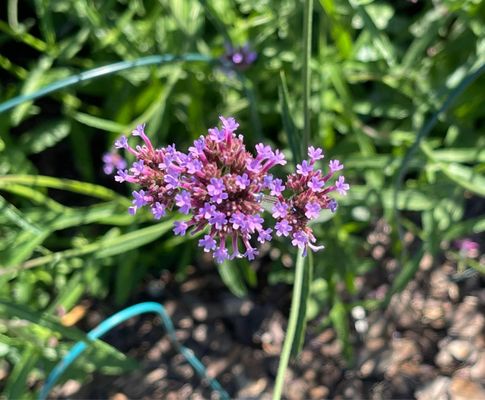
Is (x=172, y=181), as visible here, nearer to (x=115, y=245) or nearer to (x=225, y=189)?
(x=225, y=189)

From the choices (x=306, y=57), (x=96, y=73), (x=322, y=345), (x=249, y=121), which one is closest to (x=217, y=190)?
(x=306, y=57)

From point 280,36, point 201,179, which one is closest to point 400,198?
point 280,36

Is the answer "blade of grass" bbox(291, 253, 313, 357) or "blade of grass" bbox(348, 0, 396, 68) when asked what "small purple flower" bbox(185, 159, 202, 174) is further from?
"blade of grass" bbox(348, 0, 396, 68)

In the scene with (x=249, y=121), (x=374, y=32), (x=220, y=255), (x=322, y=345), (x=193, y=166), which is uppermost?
(x=249, y=121)

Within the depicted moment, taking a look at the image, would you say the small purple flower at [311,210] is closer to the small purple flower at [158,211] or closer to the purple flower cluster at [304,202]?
the purple flower cluster at [304,202]

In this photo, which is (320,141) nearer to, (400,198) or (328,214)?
(400,198)

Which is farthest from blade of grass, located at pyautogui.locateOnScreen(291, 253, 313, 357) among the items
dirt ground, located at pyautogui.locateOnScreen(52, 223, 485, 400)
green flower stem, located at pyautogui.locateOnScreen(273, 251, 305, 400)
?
dirt ground, located at pyautogui.locateOnScreen(52, 223, 485, 400)
